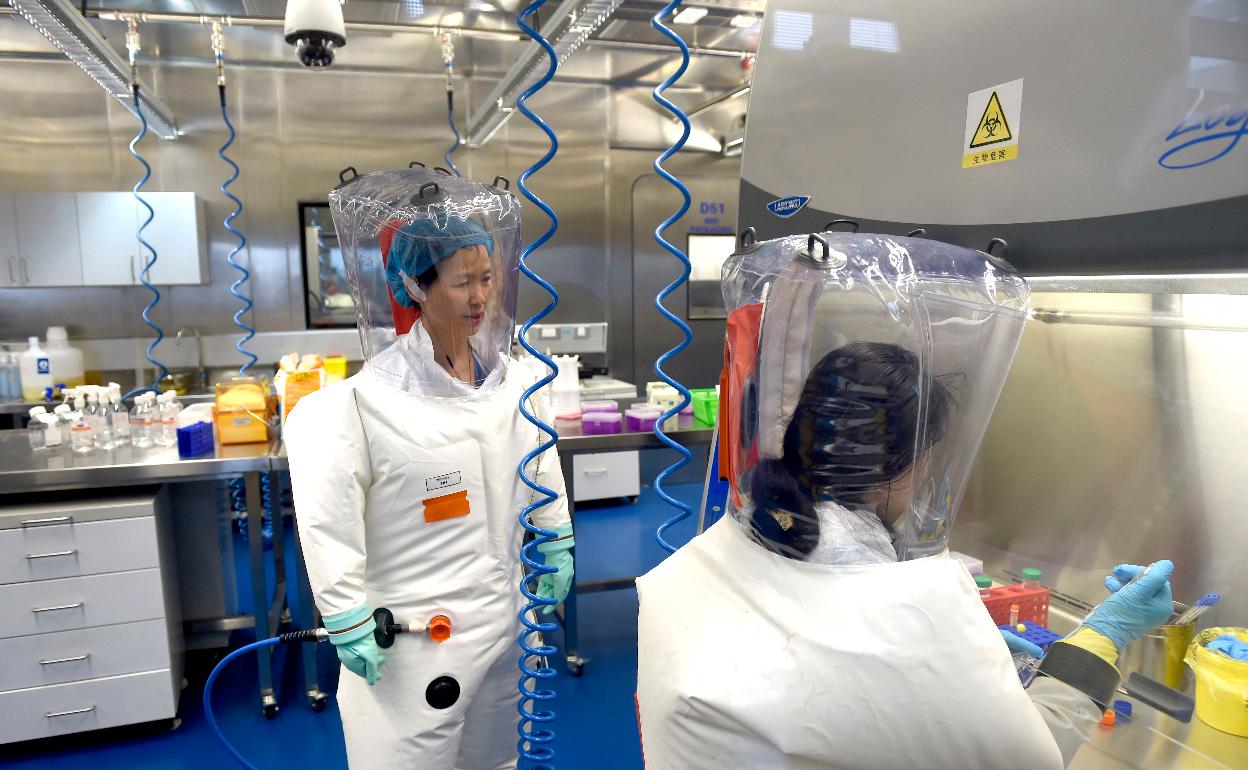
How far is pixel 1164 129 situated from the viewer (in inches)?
32.1

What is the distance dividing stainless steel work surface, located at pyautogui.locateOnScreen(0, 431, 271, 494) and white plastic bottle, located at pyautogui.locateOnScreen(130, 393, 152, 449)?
15cm

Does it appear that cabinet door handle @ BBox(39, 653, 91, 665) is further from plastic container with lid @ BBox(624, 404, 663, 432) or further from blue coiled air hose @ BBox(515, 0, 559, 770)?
plastic container with lid @ BBox(624, 404, 663, 432)

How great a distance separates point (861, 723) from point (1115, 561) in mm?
911

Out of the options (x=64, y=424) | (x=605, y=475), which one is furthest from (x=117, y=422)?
(x=605, y=475)

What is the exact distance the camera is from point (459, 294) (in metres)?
1.79

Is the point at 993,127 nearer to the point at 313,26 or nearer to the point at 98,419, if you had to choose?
the point at 313,26

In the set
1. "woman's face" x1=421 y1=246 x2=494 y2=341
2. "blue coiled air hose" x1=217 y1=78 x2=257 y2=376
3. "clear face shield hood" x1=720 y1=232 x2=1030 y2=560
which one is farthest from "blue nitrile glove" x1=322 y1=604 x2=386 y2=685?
"blue coiled air hose" x1=217 y1=78 x2=257 y2=376

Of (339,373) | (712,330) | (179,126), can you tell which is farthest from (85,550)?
(712,330)

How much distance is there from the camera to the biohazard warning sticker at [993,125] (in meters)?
0.98

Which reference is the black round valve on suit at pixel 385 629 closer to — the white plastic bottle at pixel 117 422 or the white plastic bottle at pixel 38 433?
the white plastic bottle at pixel 117 422

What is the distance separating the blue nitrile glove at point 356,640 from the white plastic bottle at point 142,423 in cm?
181

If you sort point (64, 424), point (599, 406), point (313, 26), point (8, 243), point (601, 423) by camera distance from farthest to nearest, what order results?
point (8, 243), point (599, 406), point (601, 423), point (64, 424), point (313, 26)

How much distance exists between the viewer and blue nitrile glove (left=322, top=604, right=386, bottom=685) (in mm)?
1664

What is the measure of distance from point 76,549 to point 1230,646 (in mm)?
3112
